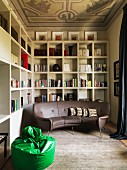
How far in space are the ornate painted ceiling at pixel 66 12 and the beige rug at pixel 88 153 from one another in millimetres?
3546

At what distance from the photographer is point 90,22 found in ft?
18.3

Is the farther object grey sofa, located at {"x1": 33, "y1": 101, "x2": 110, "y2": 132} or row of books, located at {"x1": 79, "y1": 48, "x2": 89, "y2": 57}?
row of books, located at {"x1": 79, "y1": 48, "x2": 89, "y2": 57}

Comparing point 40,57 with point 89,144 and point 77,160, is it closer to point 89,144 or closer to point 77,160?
point 89,144

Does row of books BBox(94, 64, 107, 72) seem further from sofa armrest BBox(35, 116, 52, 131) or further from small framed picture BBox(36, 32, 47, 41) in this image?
sofa armrest BBox(35, 116, 52, 131)

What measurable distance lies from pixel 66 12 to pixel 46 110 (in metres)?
3.06

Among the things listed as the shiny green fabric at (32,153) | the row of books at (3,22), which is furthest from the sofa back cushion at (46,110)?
the row of books at (3,22)

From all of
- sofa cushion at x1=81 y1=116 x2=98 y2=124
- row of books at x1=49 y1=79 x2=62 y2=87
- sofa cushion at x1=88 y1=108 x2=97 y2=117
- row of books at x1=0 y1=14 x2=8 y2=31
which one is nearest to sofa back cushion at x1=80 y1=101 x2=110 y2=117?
sofa cushion at x1=88 y1=108 x2=97 y2=117

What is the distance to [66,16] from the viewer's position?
16.9ft

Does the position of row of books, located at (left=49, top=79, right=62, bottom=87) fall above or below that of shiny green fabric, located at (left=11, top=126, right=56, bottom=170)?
above

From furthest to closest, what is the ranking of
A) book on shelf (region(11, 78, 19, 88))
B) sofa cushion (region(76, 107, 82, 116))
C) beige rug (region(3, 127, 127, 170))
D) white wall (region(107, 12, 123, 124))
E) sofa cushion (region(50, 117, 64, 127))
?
white wall (region(107, 12, 123, 124)) < sofa cushion (region(76, 107, 82, 116)) < sofa cushion (region(50, 117, 64, 127)) < book on shelf (region(11, 78, 19, 88)) < beige rug (region(3, 127, 127, 170))

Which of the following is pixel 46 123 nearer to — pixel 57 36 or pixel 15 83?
pixel 15 83

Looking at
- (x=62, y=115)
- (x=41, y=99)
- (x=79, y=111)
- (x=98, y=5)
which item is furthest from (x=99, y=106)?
(x=98, y=5)

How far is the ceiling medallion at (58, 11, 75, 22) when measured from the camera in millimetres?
4939

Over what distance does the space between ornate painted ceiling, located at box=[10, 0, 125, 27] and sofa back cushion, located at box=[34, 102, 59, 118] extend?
2.79 m
